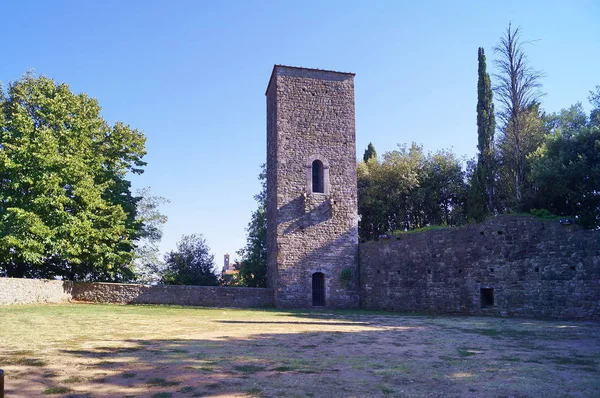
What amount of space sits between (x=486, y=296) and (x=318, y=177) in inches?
384

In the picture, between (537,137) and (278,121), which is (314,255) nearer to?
(278,121)

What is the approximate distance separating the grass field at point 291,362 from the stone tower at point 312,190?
1120 centimetres

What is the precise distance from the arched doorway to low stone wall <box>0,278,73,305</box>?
Answer: 1089 centimetres

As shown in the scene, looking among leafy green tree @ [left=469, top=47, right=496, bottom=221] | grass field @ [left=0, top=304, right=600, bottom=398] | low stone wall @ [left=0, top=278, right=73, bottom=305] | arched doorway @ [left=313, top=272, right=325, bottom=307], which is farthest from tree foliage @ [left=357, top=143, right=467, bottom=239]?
grass field @ [left=0, top=304, right=600, bottom=398]

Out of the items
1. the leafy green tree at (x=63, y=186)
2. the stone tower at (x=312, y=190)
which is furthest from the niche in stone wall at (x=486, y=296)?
the leafy green tree at (x=63, y=186)

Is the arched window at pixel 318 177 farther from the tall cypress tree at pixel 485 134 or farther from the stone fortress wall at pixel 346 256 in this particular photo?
the tall cypress tree at pixel 485 134

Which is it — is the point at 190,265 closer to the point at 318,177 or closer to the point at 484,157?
the point at 318,177

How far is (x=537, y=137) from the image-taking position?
87.1ft

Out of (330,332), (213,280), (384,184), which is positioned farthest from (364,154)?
(330,332)

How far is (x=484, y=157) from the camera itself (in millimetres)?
26734

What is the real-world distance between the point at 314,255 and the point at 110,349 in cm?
1545

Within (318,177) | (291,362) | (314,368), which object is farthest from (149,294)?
(314,368)

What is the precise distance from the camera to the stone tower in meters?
22.6

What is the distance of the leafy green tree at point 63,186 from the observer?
66.8 ft
